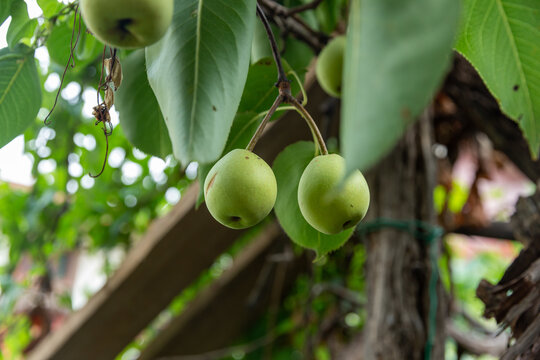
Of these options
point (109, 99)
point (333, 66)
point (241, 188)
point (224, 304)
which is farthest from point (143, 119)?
point (224, 304)

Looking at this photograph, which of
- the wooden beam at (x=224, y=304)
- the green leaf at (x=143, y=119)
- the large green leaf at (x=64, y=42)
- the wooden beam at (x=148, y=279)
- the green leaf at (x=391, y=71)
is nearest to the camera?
the green leaf at (x=391, y=71)

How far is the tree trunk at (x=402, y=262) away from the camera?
99cm

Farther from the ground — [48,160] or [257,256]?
[48,160]

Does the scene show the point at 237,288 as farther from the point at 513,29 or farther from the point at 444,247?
the point at 513,29

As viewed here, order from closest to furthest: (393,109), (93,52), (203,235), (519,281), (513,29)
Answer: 1. (393,109)
2. (513,29)
3. (519,281)
4. (93,52)
5. (203,235)

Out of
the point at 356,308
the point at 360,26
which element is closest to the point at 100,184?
the point at 356,308

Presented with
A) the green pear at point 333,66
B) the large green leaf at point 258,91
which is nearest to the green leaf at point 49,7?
the large green leaf at point 258,91

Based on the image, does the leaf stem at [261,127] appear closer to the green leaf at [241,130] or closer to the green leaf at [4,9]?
the green leaf at [241,130]

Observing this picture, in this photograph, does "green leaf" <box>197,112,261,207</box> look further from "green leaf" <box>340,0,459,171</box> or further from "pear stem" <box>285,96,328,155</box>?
"green leaf" <box>340,0,459,171</box>

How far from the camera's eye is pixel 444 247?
55.2 inches

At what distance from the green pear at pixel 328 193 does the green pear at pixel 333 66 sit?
1.19 feet

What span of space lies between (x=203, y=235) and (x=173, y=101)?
88 centimetres

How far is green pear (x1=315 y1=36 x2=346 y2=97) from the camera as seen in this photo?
0.82m

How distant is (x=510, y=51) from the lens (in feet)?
1.74
